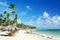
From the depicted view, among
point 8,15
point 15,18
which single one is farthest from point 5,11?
point 15,18

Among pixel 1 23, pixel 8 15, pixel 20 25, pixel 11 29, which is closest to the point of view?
pixel 11 29

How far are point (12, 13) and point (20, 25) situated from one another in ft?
104

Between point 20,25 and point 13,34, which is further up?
point 20,25

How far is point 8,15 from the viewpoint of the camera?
40.4 meters

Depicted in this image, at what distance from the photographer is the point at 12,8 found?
38.4 m

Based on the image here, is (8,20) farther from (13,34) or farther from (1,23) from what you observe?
(13,34)

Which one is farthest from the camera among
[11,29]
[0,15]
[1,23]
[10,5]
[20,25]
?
[20,25]

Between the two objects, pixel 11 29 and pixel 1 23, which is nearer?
pixel 11 29

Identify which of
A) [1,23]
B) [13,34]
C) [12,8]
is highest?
[12,8]

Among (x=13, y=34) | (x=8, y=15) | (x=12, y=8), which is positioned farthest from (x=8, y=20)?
(x=13, y=34)

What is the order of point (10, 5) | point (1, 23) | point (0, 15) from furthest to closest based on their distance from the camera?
1. point (1, 23)
2. point (0, 15)
3. point (10, 5)

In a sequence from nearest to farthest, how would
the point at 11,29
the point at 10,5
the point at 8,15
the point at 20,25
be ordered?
1. the point at 11,29
2. the point at 10,5
3. the point at 8,15
4. the point at 20,25

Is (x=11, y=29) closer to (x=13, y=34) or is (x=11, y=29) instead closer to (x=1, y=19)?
(x=13, y=34)

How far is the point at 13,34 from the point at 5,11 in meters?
26.4
